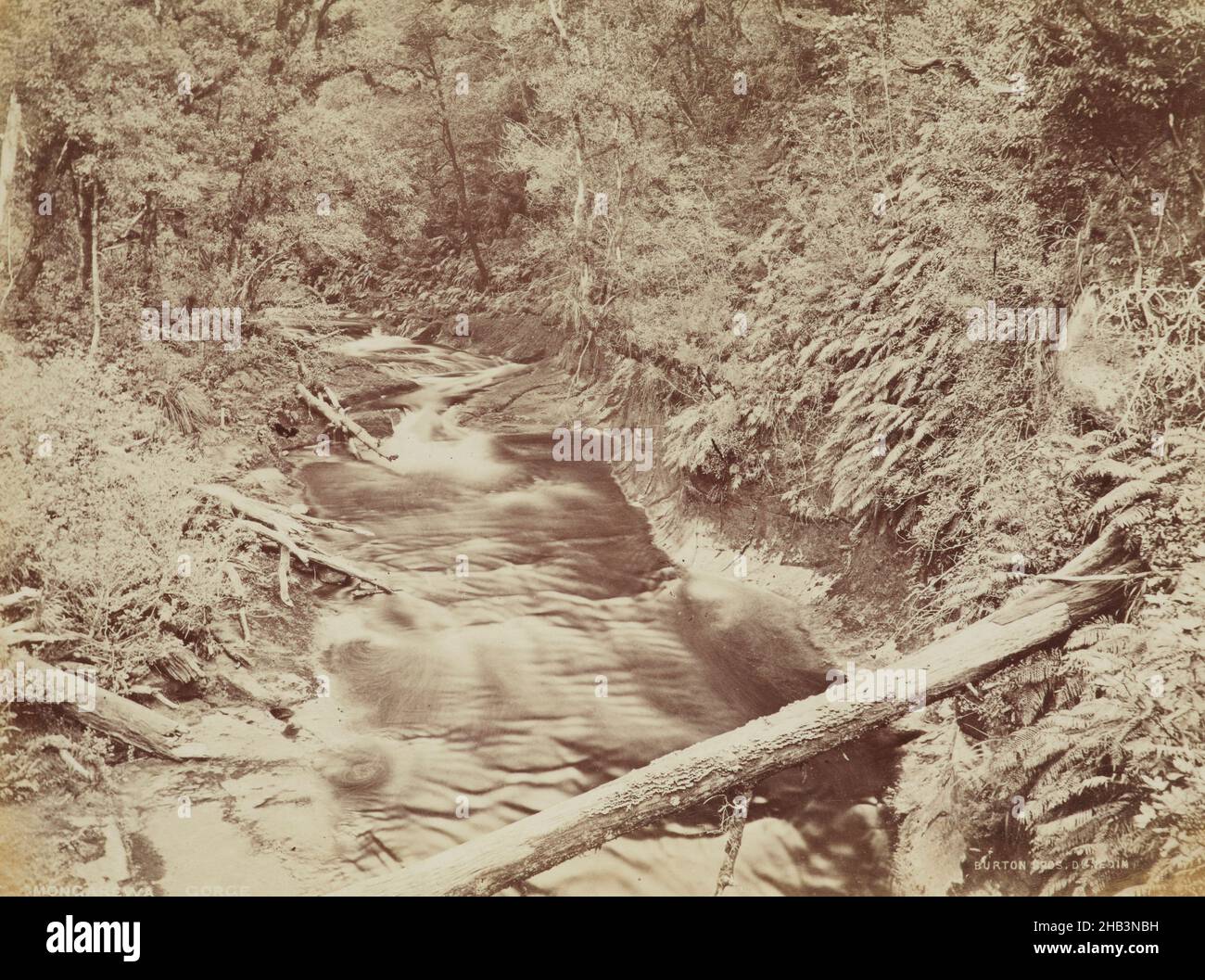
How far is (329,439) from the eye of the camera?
546 cm

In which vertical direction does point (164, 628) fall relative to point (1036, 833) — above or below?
above

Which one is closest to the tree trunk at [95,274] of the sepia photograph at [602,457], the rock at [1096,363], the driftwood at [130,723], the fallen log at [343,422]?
the sepia photograph at [602,457]

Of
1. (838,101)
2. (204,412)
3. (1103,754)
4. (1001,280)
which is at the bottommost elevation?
(1103,754)

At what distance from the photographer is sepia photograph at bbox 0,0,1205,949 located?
15.8 feet

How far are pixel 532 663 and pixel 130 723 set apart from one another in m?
2.23

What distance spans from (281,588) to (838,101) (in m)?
4.56

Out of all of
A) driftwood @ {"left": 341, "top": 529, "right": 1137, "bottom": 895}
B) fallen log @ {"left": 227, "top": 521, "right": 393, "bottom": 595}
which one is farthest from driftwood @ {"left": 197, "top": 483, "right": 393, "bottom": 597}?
driftwood @ {"left": 341, "top": 529, "right": 1137, "bottom": 895}

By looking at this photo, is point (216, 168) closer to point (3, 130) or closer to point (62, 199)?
point (62, 199)

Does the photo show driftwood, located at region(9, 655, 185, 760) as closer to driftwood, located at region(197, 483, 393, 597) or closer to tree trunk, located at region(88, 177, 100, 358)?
driftwood, located at region(197, 483, 393, 597)

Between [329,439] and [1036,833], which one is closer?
[1036,833]

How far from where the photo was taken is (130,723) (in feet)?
15.6

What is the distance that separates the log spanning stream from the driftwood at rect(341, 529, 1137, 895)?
0.08 meters

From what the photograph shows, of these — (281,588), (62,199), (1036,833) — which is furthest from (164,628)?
(1036,833)

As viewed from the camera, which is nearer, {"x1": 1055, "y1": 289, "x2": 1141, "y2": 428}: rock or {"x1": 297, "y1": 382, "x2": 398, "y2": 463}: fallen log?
{"x1": 1055, "y1": 289, "x2": 1141, "y2": 428}: rock
